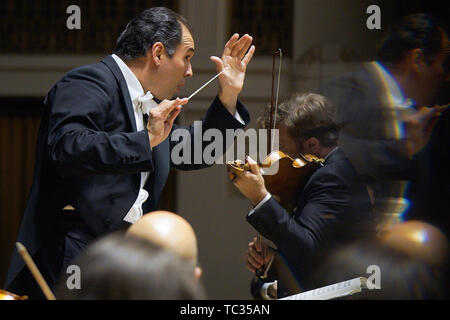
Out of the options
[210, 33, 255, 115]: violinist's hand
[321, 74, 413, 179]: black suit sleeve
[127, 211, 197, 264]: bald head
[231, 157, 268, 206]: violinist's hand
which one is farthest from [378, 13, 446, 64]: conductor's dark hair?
[127, 211, 197, 264]: bald head

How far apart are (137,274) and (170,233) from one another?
0.64 feet

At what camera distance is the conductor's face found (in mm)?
2125

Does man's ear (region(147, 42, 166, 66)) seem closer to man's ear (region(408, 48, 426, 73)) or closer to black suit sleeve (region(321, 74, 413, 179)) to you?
black suit sleeve (region(321, 74, 413, 179))

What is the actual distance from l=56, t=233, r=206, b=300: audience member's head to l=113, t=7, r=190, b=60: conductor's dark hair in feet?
3.66

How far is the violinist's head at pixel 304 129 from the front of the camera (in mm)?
2174

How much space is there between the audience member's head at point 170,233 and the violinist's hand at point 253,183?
0.65 meters

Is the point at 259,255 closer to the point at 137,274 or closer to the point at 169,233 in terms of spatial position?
the point at 169,233

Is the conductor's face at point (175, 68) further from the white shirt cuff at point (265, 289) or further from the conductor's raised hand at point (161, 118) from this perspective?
the white shirt cuff at point (265, 289)

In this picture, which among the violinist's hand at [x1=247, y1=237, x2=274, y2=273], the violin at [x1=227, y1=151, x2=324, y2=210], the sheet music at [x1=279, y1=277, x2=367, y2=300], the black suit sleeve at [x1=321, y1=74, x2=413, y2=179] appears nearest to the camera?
the sheet music at [x1=279, y1=277, x2=367, y2=300]

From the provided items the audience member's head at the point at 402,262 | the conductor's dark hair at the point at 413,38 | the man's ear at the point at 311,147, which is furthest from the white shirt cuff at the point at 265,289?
the conductor's dark hair at the point at 413,38

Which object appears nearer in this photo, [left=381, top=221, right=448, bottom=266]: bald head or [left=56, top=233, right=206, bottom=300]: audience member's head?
[left=56, top=233, right=206, bottom=300]: audience member's head

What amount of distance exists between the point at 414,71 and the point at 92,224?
1.19 meters

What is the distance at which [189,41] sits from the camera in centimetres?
218

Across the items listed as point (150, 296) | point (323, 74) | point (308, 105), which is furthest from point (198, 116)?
point (150, 296)
